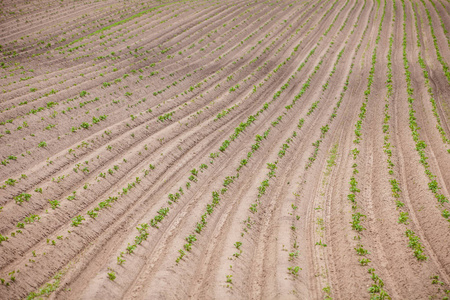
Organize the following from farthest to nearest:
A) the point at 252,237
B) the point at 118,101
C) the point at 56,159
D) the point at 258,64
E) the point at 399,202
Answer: the point at 258,64 < the point at 118,101 < the point at 56,159 < the point at 399,202 < the point at 252,237

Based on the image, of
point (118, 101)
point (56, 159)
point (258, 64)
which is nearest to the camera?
point (56, 159)

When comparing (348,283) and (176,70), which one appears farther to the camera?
(176,70)

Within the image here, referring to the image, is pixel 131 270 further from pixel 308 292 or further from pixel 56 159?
pixel 56 159

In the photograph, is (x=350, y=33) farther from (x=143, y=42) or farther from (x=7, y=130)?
(x=7, y=130)

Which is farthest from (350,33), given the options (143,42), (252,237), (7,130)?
(7,130)

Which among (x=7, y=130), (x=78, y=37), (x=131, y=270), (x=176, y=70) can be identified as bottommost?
(x=131, y=270)

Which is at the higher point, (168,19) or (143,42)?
(168,19)
